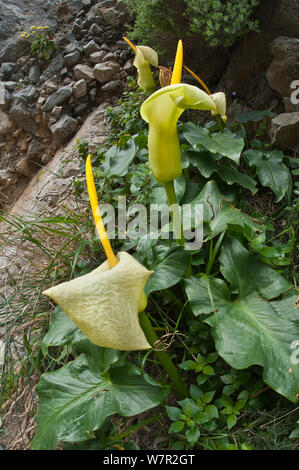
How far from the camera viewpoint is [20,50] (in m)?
2.41

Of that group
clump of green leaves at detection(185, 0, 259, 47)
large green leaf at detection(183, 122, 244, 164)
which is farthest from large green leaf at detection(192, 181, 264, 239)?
clump of green leaves at detection(185, 0, 259, 47)

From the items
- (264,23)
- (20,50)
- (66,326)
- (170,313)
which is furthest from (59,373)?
(20,50)

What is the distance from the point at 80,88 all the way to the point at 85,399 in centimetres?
186

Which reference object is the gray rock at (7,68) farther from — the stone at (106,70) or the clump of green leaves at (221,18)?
the clump of green leaves at (221,18)

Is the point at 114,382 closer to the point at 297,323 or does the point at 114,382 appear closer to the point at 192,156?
the point at 297,323

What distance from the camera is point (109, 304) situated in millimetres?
531

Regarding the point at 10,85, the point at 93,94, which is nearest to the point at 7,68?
the point at 10,85

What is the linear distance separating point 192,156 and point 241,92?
568 mm

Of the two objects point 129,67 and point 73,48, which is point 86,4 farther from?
point 129,67

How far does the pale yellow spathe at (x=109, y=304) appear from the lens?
0.53m

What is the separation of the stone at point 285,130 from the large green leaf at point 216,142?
225 mm

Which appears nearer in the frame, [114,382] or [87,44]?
[114,382]

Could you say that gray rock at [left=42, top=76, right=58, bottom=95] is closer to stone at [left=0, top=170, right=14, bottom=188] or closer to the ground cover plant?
stone at [left=0, top=170, right=14, bottom=188]

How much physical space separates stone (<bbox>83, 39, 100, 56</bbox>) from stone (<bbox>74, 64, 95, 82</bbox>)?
11 cm
